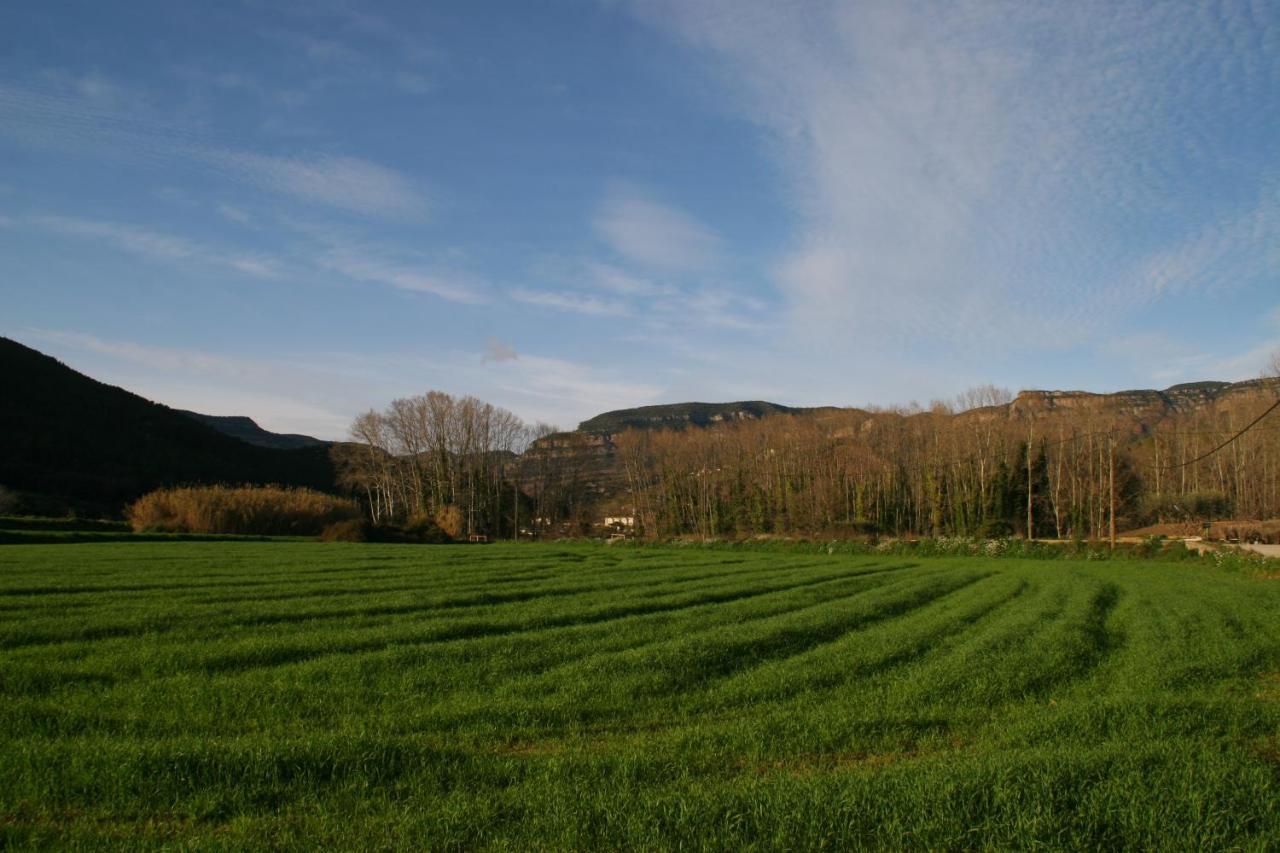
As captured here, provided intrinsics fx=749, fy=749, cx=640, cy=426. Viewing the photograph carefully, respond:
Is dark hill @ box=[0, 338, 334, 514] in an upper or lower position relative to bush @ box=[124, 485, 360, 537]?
upper

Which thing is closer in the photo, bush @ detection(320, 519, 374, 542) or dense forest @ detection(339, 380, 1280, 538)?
bush @ detection(320, 519, 374, 542)

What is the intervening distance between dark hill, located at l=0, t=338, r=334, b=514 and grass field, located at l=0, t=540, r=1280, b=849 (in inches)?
2629

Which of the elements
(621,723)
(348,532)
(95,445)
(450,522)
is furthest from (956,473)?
(95,445)

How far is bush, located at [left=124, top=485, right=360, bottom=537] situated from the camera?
53.6 meters

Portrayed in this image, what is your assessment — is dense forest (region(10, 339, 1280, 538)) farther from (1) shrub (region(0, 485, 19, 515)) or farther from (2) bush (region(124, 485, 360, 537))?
(2) bush (region(124, 485, 360, 537))

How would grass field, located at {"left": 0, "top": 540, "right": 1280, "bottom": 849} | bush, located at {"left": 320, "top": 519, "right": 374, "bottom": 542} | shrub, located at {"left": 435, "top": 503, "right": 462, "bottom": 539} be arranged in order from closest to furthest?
grass field, located at {"left": 0, "top": 540, "right": 1280, "bottom": 849}
bush, located at {"left": 320, "top": 519, "right": 374, "bottom": 542}
shrub, located at {"left": 435, "top": 503, "right": 462, "bottom": 539}

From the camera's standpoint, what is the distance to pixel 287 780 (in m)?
6.24

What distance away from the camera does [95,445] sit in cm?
9181

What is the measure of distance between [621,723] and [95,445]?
106416 mm

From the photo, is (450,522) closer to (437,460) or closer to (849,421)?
(437,460)

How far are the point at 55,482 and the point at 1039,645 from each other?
94.5 metres

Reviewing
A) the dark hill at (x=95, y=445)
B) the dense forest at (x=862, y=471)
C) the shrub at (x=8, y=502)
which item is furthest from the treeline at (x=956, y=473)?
the shrub at (x=8, y=502)

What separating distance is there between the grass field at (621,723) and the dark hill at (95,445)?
219 ft

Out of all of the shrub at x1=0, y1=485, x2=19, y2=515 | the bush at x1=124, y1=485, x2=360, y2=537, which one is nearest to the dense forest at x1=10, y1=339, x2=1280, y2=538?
the shrub at x1=0, y1=485, x2=19, y2=515
